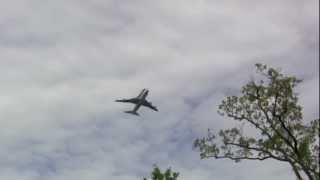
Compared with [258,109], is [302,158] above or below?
below

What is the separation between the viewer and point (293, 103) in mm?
38719

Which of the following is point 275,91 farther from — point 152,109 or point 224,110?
point 152,109

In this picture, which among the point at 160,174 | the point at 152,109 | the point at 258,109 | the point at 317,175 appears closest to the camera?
the point at 317,175

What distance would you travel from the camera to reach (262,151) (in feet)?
128

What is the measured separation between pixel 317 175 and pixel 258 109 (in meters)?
5.29

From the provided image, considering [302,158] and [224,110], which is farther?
[224,110]

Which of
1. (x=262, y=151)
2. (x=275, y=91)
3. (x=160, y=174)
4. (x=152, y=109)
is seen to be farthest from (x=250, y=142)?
(x=152, y=109)

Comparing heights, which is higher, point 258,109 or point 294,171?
point 258,109

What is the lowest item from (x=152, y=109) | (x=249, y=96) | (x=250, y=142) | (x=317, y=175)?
(x=317, y=175)

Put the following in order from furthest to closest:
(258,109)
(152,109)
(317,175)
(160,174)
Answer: (152,109)
(160,174)
(258,109)
(317,175)

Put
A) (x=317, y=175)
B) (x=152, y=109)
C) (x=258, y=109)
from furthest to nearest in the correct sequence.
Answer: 1. (x=152, y=109)
2. (x=258, y=109)
3. (x=317, y=175)

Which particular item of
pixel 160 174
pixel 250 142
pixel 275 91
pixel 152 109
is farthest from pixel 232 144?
pixel 152 109

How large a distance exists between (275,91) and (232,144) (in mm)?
4225

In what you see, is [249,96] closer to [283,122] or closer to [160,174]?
[283,122]
